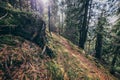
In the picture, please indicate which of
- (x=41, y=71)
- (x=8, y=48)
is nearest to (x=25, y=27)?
(x=8, y=48)

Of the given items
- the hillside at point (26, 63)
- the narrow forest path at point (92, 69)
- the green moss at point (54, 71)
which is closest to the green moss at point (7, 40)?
the hillside at point (26, 63)

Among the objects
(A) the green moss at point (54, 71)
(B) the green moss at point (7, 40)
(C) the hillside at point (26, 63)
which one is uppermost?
(B) the green moss at point (7, 40)

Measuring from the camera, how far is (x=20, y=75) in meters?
3.98

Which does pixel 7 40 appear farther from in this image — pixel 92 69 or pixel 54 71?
pixel 92 69

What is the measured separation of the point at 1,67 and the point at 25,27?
2.06 meters

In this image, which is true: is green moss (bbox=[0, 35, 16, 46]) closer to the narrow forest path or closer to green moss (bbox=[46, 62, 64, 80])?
green moss (bbox=[46, 62, 64, 80])

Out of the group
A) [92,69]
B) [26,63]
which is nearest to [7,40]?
[26,63]

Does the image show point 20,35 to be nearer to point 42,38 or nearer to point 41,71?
point 42,38

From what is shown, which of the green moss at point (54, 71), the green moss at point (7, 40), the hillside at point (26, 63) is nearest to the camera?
the hillside at point (26, 63)

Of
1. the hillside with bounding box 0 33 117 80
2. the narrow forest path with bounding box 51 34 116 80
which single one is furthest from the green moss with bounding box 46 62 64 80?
the narrow forest path with bounding box 51 34 116 80

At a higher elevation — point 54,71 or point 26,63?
point 26,63

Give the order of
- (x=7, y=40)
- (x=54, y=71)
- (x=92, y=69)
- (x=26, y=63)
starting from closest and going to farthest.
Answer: (x=26, y=63) < (x=7, y=40) < (x=54, y=71) < (x=92, y=69)

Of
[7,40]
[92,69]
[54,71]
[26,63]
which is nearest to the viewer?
[26,63]

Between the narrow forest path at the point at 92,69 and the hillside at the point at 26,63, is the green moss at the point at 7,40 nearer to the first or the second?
the hillside at the point at 26,63
